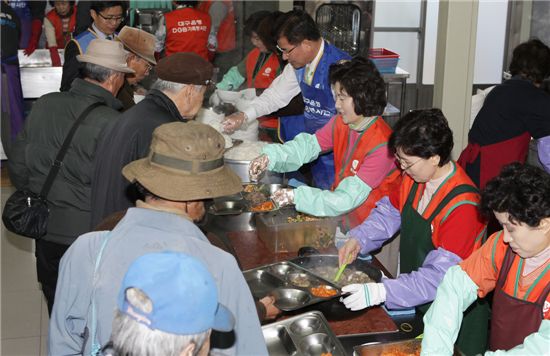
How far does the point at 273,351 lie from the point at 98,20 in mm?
2873

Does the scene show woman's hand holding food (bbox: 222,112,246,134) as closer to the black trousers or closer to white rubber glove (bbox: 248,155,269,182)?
white rubber glove (bbox: 248,155,269,182)

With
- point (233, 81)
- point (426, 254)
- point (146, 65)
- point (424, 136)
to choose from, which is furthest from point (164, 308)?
point (233, 81)

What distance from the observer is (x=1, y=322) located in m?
4.21

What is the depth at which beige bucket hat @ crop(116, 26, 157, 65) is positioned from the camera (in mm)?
3816

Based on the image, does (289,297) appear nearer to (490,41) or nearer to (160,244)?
(160,244)

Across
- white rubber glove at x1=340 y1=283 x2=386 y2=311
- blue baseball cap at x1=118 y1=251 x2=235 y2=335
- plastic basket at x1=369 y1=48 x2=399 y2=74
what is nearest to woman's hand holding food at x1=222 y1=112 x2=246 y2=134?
plastic basket at x1=369 y1=48 x2=399 y2=74

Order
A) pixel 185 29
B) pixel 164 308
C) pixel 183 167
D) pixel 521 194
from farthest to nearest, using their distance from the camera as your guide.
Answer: pixel 185 29 → pixel 521 194 → pixel 183 167 → pixel 164 308

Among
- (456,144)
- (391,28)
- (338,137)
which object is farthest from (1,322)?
(391,28)

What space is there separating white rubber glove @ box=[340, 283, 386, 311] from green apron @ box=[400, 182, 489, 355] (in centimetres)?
20

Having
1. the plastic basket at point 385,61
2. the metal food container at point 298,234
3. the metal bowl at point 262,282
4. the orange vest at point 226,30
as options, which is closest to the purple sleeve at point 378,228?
the metal food container at point 298,234

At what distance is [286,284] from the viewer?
276 cm

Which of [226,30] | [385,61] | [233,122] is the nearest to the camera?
[233,122]

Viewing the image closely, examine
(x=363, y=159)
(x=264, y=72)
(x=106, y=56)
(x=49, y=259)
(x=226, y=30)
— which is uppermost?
(x=106, y=56)

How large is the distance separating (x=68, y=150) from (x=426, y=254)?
1539 millimetres
